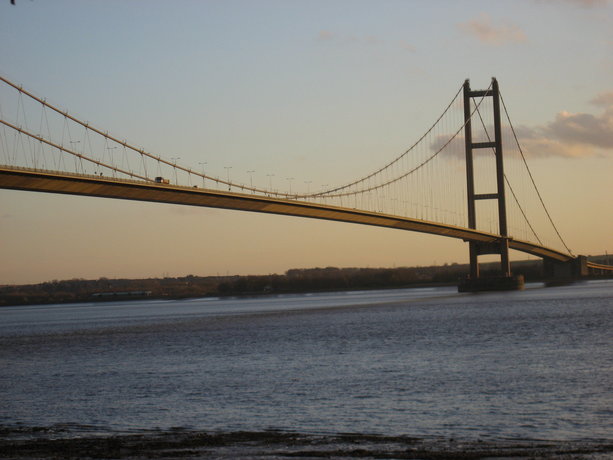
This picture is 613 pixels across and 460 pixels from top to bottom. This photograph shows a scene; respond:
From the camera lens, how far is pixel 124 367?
24.7 meters

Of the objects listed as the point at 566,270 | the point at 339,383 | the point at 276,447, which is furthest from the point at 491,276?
the point at 276,447

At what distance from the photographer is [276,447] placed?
469 inches

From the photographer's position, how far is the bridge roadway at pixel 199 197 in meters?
36.5

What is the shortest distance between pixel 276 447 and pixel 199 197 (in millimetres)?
35223

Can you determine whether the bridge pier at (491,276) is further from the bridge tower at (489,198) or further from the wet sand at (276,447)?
the wet sand at (276,447)

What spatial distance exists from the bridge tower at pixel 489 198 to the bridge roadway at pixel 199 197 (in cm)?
187

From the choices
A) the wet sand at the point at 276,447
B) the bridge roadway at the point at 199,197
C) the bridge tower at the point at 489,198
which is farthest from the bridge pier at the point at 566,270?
the wet sand at the point at 276,447

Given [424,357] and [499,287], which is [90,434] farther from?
[499,287]

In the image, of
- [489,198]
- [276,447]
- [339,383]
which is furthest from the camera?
[489,198]

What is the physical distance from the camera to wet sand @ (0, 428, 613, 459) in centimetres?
1114

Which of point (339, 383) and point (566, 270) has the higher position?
point (566, 270)

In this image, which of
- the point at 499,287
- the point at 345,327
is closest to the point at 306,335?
the point at 345,327

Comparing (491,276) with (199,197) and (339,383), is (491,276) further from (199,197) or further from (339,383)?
(339,383)

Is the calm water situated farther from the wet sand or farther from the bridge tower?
the bridge tower
